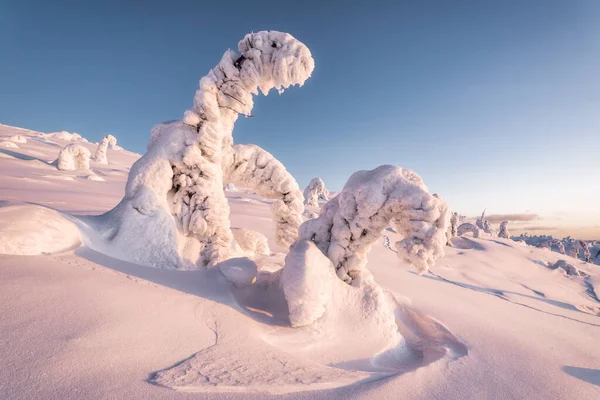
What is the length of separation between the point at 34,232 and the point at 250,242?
2921 mm

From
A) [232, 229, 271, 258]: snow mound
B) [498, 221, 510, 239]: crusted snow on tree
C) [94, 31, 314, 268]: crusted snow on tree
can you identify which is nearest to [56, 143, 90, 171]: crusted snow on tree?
[94, 31, 314, 268]: crusted snow on tree

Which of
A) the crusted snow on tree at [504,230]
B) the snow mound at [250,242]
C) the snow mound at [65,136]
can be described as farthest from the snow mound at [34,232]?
the snow mound at [65,136]

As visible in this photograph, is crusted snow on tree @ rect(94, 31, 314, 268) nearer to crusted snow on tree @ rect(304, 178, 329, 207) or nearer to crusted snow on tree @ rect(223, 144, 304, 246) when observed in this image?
crusted snow on tree @ rect(223, 144, 304, 246)

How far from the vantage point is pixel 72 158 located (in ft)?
51.0

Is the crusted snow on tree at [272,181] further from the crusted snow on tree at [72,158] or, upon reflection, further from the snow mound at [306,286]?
the crusted snow on tree at [72,158]

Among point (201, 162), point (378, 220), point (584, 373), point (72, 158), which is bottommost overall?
point (584, 373)

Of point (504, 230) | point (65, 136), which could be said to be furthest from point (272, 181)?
point (65, 136)

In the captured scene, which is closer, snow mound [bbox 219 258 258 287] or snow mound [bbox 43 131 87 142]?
snow mound [bbox 219 258 258 287]

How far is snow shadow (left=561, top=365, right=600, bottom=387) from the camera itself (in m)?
2.22

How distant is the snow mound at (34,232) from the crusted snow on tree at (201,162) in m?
A: 0.59

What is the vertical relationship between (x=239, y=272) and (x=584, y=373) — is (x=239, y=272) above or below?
above

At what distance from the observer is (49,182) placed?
1050 centimetres

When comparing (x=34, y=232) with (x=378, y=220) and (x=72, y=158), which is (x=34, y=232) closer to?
(x=378, y=220)

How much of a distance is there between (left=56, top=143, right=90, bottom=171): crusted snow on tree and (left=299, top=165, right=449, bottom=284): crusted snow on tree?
55.8ft
